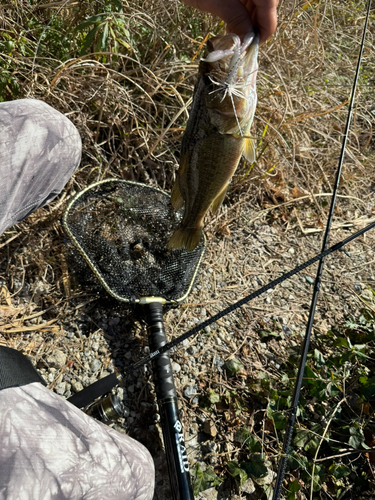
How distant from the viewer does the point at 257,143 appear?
3127 mm

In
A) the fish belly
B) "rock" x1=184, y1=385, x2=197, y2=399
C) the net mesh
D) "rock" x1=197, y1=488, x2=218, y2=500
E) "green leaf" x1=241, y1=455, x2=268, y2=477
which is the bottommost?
"green leaf" x1=241, y1=455, x2=268, y2=477

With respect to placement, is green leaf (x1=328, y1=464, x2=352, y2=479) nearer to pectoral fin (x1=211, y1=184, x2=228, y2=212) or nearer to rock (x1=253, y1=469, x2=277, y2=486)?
rock (x1=253, y1=469, x2=277, y2=486)

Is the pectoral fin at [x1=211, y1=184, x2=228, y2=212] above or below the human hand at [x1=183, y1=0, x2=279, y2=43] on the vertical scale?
below

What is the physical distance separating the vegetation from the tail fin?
2.72 ft

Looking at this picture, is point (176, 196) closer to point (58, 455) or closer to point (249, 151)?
point (249, 151)

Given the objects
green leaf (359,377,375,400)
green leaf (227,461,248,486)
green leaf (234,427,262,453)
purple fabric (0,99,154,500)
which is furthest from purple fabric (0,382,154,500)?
green leaf (359,377,375,400)

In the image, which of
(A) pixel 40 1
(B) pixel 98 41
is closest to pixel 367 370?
(B) pixel 98 41

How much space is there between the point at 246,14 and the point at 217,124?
410 mm

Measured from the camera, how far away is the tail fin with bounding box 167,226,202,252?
2.04 metres

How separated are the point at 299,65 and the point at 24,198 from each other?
2.68 m

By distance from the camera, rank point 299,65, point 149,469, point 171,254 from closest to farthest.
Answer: point 149,469
point 171,254
point 299,65

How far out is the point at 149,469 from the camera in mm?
1570

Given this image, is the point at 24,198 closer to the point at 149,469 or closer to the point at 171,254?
the point at 171,254

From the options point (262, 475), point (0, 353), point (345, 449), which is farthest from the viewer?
point (345, 449)
